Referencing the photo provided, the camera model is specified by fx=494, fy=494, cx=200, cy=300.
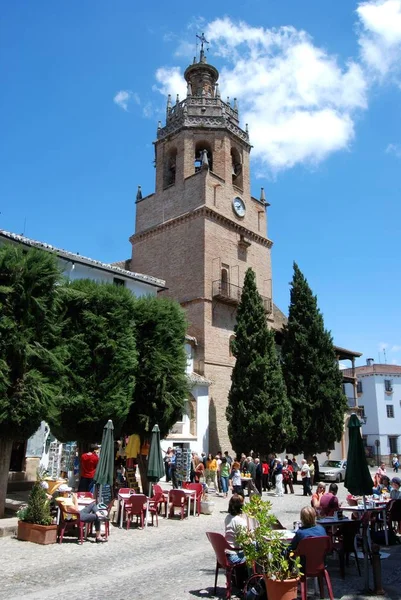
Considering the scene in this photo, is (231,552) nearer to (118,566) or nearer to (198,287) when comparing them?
(118,566)

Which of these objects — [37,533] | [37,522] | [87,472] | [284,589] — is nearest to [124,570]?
[37,533]

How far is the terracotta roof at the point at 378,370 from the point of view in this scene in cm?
5500

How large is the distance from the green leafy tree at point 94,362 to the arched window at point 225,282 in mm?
16778

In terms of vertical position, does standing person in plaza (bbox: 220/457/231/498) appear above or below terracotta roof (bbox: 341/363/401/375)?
below

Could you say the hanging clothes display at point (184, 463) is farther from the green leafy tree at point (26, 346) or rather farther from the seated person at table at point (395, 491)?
the seated person at table at point (395, 491)

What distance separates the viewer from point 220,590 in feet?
23.7

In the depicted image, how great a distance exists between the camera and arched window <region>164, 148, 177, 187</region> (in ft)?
122

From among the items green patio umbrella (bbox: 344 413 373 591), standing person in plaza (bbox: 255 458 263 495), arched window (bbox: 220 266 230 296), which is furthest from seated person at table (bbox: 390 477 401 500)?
arched window (bbox: 220 266 230 296)

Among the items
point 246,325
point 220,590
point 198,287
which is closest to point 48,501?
point 220,590

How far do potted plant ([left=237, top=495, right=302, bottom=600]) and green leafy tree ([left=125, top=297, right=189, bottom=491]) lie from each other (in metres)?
10.7

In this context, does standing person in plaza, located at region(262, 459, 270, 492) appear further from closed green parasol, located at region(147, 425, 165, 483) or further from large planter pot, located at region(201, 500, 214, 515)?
closed green parasol, located at region(147, 425, 165, 483)

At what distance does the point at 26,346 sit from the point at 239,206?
2588 centimetres

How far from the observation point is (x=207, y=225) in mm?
32844

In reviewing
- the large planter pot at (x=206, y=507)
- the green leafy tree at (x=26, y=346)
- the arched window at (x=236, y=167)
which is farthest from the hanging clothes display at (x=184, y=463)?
the arched window at (x=236, y=167)
